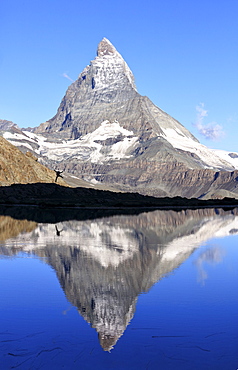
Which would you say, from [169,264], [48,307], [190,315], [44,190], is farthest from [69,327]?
[44,190]

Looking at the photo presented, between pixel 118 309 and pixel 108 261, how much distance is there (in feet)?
43.0

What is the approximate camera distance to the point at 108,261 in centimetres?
3297

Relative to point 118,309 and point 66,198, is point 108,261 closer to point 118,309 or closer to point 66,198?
point 118,309

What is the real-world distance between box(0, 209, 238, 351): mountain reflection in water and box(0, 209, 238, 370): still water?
57 millimetres

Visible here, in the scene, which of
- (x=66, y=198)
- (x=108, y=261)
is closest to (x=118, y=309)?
(x=108, y=261)

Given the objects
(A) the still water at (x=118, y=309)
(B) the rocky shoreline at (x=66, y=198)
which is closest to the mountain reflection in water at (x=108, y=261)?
(A) the still water at (x=118, y=309)

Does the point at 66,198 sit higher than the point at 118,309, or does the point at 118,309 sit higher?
the point at 66,198

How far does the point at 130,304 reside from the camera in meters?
20.7

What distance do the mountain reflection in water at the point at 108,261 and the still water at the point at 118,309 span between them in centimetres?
6

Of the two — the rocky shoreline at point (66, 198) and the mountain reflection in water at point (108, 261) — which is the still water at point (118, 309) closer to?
the mountain reflection in water at point (108, 261)

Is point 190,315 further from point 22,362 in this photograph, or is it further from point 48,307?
point 22,362

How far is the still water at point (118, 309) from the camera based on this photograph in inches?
578

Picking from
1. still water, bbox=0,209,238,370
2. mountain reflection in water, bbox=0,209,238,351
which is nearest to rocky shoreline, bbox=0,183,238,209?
mountain reflection in water, bbox=0,209,238,351

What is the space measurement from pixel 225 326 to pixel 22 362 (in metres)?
7.37
